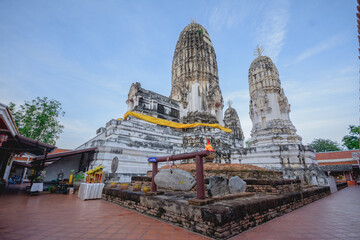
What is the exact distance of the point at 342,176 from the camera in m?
22.5

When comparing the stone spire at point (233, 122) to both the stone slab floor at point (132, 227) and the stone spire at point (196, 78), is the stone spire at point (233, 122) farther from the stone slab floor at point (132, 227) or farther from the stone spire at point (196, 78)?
the stone slab floor at point (132, 227)

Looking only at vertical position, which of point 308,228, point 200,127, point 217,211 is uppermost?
point 200,127

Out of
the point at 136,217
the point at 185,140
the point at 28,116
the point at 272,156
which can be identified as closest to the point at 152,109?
the point at 185,140

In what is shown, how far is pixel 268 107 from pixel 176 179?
15.2 metres

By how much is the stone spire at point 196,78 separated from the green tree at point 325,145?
36412mm

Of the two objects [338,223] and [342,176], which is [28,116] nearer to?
[338,223]

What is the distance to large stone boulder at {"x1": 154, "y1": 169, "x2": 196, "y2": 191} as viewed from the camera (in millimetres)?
4213

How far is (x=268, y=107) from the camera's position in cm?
1627

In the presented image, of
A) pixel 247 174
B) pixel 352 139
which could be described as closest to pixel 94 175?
pixel 247 174

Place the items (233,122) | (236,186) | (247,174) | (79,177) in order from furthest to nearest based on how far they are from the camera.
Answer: (233,122)
(79,177)
(247,174)
(236,186)

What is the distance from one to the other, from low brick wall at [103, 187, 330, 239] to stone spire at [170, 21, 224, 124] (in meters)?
12.9

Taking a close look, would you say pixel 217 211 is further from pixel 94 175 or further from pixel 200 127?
pixel 200 127

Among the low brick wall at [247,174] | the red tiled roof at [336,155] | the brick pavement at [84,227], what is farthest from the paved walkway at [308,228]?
the red tiled roof at [336,155]

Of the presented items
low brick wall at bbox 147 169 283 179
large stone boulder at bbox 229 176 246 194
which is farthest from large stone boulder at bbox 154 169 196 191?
low brick wall at bbox 147 169 283 179
